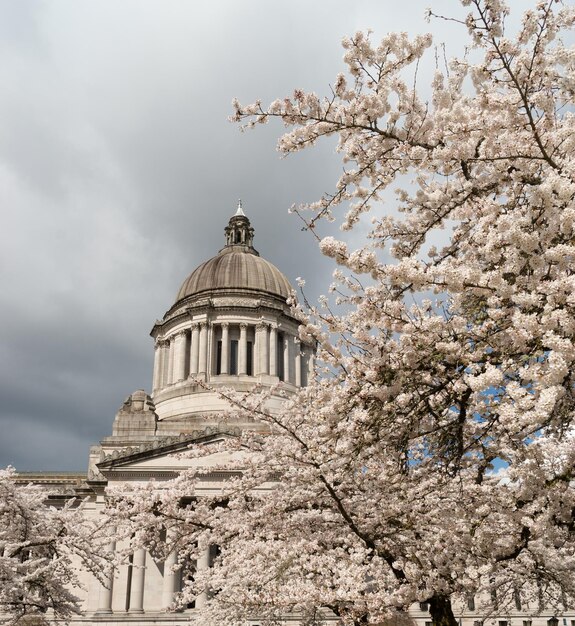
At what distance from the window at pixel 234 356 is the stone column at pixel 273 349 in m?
3.30

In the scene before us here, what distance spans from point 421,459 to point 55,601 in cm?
1397

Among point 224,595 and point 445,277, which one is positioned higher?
point 445,277

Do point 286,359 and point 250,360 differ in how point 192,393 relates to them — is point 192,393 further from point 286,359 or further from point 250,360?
point 286,359

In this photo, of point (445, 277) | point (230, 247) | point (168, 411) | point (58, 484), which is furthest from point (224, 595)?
point (230, 247)

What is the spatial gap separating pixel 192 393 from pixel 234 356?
575 centimetres

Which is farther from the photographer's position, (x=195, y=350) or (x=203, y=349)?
(x=195, y=350)

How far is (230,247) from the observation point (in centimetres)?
6912

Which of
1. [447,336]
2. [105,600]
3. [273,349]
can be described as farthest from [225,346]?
[447,336]

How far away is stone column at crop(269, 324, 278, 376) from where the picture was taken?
56844 millimetres

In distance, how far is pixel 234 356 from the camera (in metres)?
58.5

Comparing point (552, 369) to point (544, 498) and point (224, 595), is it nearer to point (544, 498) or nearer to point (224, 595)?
point (544, 498)

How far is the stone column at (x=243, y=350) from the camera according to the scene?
56375mm

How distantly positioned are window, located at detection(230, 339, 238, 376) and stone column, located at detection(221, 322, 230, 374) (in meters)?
0.63

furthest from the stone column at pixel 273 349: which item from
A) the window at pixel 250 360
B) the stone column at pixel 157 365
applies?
the stone column at pixel 157 365
